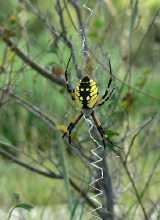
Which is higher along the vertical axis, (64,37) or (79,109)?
(64,37)

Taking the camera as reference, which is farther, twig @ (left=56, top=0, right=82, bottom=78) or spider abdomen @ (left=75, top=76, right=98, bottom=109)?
twig @ (left=56, top=0, right=82, bottom=78)

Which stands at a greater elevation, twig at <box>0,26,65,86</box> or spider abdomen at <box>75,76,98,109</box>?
twig at <box>0,26,65,86</box>

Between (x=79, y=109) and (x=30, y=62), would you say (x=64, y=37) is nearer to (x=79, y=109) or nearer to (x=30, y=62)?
(x=30, y=62)

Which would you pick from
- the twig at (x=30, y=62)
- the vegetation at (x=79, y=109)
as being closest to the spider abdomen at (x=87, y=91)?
the vegetation at (x=79, y=109)

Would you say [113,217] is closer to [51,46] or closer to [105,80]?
[105,80]

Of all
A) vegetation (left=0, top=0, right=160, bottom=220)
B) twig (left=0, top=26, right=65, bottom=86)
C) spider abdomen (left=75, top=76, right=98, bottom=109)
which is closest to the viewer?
spider abdomen (left=75, top=76, right=98, bottom=109)

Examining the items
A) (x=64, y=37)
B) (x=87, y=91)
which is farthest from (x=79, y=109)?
(x=87, y=91)

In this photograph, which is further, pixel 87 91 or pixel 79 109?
pixel 79 109

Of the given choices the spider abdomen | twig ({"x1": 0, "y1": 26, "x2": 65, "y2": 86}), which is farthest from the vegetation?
the spider abdomen

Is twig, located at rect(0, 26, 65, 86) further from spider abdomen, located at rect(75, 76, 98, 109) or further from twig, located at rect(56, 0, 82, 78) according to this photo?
spider abdomen, located at rect(75, 76, 98, 109)
